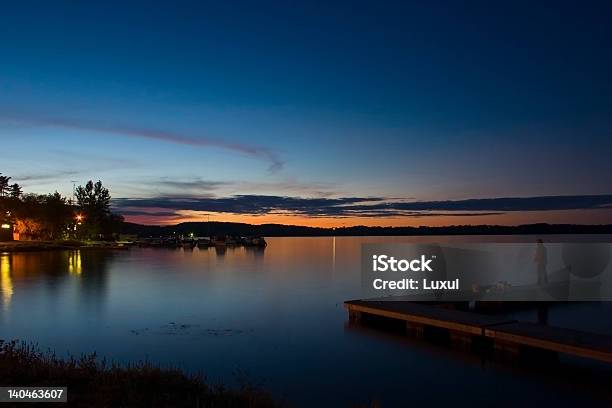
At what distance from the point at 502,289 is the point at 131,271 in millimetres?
36089

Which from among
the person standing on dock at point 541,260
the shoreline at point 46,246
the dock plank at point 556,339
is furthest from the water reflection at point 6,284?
the shoreline at point 46,246

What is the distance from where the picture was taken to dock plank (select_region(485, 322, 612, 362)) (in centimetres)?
1211

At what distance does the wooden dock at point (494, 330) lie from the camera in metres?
12.6

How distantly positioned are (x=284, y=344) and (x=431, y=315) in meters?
5.25

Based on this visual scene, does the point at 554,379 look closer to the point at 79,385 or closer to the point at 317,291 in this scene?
the point at 79,385

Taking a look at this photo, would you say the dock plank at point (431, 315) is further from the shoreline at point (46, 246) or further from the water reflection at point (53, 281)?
the shoreline at point (46, 246)

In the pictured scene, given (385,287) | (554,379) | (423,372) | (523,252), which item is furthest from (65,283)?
(523,252)

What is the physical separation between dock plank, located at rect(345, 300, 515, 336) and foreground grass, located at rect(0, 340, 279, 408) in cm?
867

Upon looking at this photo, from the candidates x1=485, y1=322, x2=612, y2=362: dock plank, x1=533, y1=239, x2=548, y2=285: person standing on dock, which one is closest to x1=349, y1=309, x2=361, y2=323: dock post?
x1=485, y1=322, x2=612, y2=362: dock plank

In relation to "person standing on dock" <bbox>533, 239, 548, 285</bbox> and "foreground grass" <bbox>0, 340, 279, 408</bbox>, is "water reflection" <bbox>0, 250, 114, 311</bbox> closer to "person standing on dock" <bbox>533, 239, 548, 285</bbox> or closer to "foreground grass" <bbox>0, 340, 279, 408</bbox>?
"foreground grass" <bbox>0, 340, 279, 408</bbox>

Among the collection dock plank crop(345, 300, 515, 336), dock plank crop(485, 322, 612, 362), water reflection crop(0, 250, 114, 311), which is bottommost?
water reflection crop(0, 250, 114, 311)

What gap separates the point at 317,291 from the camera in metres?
35.2

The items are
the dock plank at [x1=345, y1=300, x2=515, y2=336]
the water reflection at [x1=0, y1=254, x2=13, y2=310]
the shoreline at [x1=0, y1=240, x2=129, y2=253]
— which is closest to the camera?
the dock plank at [x1=345, y1=300, x2=515, y2=336]

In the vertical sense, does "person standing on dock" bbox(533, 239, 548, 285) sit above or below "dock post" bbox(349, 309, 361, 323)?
above
